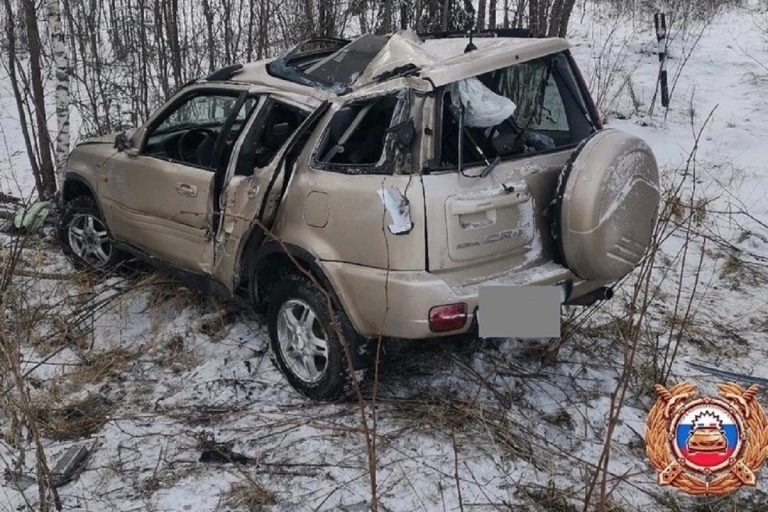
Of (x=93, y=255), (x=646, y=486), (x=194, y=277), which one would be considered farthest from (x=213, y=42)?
(x=646, y=486)

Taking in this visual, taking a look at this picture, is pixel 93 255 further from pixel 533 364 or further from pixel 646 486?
pixel 646 486

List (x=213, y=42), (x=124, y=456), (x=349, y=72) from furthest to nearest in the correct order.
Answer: (x=213, y=42), (x=349, y=72), (x=124, y=456)

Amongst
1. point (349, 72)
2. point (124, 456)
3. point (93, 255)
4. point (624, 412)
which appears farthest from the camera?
point (93, 255)

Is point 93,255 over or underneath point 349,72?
underneath

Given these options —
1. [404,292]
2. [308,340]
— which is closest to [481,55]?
[404,292]

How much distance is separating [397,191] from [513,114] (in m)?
0.99

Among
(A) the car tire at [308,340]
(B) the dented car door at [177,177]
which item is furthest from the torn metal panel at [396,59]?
(A) the car tire at [308,340]

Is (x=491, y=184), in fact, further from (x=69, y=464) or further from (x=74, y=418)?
(x=74, y=418)

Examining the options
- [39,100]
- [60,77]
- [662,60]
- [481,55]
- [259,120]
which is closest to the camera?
[481,55]

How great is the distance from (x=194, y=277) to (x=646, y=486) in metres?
2.77

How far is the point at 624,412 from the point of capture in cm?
366

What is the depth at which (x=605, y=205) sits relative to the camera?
3.26 m

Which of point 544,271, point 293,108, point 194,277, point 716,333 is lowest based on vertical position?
point 716,333

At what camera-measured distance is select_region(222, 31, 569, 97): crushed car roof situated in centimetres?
332
